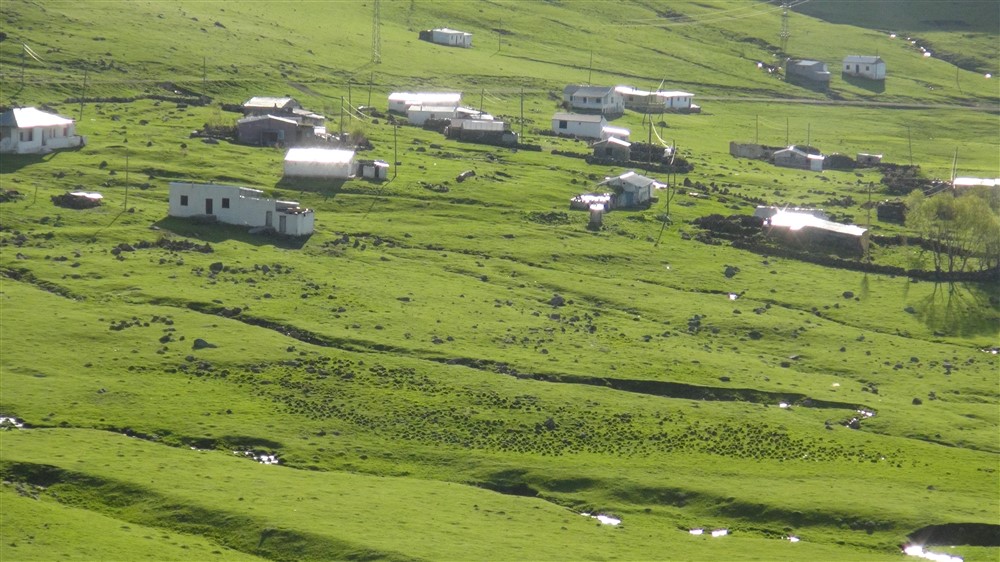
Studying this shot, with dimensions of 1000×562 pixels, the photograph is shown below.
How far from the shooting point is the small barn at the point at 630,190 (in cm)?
13625

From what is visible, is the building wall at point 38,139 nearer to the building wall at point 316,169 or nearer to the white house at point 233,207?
the building wall at point 316,169

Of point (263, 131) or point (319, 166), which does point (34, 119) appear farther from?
point (319, 166)

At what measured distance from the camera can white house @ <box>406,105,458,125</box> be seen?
166750mm

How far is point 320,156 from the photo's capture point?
134250 millimetres

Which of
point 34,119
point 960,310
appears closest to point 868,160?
point 960,310

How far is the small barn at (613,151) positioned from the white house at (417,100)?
22618 mm

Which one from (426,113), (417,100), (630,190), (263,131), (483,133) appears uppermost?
(417,100)

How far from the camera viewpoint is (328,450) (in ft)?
258

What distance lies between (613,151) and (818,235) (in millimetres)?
34100

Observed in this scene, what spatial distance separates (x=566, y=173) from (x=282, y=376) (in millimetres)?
64328

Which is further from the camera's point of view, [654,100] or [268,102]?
[654,100]

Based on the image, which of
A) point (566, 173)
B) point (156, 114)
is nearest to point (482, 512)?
point (566, 173)

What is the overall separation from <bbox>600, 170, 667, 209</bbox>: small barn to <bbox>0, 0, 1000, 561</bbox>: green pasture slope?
6.40ft

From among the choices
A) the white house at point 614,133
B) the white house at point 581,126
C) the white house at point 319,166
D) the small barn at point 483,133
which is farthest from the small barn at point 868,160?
the white house at point 319,166
